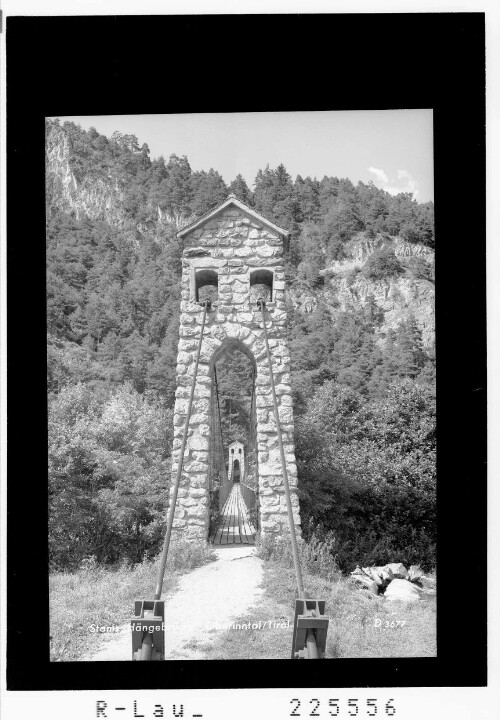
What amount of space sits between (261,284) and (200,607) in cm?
332

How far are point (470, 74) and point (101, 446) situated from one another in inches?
198

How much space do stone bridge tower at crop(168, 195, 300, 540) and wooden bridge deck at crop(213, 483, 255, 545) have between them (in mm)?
272

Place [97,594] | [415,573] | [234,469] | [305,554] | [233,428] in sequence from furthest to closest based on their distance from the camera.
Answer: [234,469] → [233,428] → [415,573] → [305,554] → [97,594]

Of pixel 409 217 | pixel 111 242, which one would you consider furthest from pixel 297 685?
pixel 111 242

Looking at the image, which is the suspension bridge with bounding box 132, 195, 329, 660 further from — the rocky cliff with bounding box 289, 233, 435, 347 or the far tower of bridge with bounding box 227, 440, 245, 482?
the far tower of bridge with bounding box 227, 440, 245, 482

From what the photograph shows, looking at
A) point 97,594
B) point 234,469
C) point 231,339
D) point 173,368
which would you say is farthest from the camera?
point 234,469

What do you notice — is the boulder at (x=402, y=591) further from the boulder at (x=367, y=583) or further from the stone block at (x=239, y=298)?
the stone block at (x=239, y=298)

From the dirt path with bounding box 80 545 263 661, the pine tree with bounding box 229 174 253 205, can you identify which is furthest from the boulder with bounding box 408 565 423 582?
the pine tree with bounding box 229 174 253 205

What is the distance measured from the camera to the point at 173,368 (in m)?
7.00

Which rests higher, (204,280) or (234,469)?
(204,280)

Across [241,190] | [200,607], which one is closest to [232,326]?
[241,190]

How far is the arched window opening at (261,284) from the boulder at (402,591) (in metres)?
2.95

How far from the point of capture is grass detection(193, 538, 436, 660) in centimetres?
477

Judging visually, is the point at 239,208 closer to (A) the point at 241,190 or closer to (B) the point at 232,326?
(A) the point at 241,190
